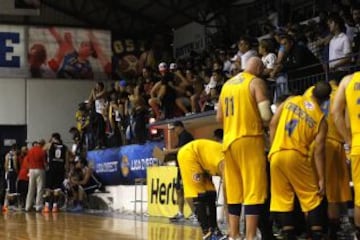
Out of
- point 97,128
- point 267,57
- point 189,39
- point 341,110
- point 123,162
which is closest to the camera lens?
point 341,110

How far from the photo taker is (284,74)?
12008mm

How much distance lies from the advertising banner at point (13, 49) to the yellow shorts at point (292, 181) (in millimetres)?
19145

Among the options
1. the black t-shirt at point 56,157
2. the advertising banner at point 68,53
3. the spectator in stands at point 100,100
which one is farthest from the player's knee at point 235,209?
the advertising banner at point 68,53

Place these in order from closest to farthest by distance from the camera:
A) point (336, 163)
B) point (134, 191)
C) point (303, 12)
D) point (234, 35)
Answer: point (336, 163) → point (134, 191) → point (303, 12) → point (234, 35)

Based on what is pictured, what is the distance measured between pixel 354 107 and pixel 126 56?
71.2 feet

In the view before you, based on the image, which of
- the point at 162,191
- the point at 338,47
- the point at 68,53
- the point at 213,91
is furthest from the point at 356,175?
the point at 68,53

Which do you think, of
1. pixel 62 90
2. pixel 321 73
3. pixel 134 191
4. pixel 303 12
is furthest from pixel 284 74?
pixel 62 90

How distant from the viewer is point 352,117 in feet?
20.0

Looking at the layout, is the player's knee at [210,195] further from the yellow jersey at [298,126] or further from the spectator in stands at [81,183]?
the spectator in stands at [81,183]

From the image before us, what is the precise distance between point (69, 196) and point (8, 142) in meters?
7.90

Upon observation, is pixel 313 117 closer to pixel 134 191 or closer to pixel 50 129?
pixel 134 191

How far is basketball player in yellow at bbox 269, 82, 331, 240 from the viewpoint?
21.2 ft

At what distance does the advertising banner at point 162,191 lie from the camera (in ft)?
45.0

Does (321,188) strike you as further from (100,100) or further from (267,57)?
(100,100)
